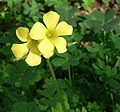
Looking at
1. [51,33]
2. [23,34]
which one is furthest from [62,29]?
[23,34]

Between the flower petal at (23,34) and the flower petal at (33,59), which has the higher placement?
the flower petal at (23,34)

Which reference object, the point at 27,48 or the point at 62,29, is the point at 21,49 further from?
the point at 62,29

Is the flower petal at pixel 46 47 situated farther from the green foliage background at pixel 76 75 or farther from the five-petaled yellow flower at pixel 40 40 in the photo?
the green foliage background at pixel 76 75

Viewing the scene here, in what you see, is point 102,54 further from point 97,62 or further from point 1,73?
point 1,73

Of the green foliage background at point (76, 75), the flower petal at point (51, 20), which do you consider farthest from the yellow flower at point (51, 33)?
the green foliage background at point (76, 75)

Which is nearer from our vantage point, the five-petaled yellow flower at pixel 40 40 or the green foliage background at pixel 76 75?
the five-petaled yellow flower at pixel 40 40

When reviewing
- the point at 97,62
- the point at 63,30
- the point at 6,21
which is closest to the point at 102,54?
the point at 97,62

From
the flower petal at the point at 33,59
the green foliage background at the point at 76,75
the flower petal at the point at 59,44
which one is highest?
the flower petal at the point at 59,44
